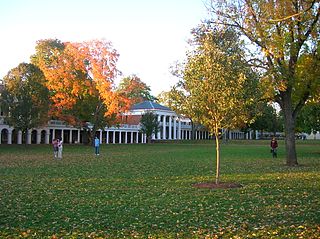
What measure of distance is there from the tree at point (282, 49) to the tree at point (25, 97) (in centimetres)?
3300

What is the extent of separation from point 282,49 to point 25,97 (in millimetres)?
36906

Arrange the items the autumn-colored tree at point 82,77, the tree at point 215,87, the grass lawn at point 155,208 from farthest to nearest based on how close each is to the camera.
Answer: the autumn-colored tree at point 82,77, the tree at point 215,87, the grass lawn at point 155,208

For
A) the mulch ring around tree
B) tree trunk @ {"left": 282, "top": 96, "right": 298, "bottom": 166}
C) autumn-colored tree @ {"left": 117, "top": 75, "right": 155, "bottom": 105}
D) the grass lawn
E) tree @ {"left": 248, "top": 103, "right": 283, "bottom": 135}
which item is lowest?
the grass lawn

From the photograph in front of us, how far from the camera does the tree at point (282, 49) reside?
2103 centimetres

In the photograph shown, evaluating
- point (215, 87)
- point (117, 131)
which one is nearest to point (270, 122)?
point (117, 131)

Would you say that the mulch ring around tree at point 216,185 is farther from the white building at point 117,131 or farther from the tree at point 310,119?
the white building at point 117,131

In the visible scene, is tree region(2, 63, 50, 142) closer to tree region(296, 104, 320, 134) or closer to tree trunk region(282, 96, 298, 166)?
tree region(296, 104, 320, 134)

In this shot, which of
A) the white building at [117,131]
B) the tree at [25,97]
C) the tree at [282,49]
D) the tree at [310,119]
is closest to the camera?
the tree at [282,49]

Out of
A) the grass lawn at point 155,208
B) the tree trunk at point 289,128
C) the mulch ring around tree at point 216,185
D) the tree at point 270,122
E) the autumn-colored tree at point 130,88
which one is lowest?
the grass lawn at point 155,208

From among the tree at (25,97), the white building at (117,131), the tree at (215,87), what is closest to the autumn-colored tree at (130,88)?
the white building at (117,131)

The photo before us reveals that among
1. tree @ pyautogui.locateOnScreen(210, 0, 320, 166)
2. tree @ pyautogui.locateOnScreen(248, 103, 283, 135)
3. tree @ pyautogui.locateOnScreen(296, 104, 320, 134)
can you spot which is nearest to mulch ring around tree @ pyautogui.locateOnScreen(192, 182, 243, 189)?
tree @ pyautogui.locateOnScreen(210, 0, 320, 166)

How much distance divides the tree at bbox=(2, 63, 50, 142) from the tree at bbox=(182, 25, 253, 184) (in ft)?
125

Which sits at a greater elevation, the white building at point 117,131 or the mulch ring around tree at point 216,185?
the white building at point 117,131

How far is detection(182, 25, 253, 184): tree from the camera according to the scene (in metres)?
14.6
